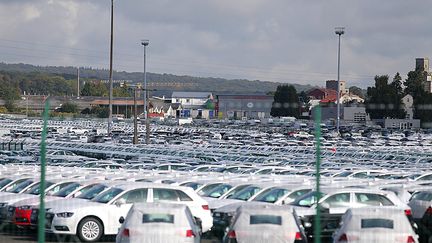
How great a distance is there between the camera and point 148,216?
15.5m

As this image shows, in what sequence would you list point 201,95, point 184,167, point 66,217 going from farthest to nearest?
1. point 201,95
2. point 184,167
3. point 66,217

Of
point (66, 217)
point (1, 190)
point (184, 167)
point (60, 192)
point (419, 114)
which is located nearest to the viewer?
point (66, 217)

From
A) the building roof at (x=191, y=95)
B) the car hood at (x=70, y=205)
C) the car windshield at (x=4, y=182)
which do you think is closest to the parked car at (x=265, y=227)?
the car hood at (x=70, y=205)

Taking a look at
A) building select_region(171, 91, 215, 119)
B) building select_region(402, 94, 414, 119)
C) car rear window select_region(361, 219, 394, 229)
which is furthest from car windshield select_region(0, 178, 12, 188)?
building select_region(171, 91, 215, 119)

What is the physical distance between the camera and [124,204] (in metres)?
20.3

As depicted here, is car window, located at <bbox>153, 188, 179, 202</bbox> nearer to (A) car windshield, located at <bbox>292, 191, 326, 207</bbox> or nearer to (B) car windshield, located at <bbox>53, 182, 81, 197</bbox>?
(A) car windshield, located at <bbox>292, 191, 326, 207</bbox>

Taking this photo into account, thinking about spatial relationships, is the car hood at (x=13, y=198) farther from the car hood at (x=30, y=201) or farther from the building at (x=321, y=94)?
the building at (x=321, y=94)

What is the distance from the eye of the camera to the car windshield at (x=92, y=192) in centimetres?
2174

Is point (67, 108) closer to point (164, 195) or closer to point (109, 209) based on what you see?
point (164, 195)

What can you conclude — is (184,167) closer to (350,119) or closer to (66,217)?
(66,217)

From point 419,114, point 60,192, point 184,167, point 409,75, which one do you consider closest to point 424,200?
point 60,192

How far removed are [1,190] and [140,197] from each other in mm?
7043

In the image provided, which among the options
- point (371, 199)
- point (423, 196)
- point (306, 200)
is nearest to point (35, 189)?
point (306, 200)

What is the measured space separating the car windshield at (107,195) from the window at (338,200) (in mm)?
4646
